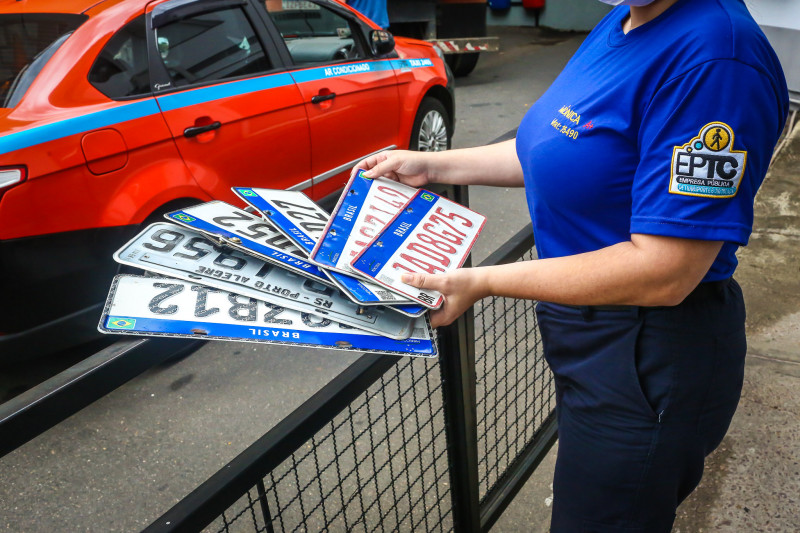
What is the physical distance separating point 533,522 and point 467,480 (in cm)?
75

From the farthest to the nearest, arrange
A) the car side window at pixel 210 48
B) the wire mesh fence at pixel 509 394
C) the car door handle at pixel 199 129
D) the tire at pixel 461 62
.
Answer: the tire at pixel 461 62 < the car side window at pixel 210 48 < the car door handle at pixel 199 129 < the wire mesh fence at pixel 509 394

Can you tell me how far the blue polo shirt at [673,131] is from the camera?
994 mm

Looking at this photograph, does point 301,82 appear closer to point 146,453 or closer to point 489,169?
point 146,453

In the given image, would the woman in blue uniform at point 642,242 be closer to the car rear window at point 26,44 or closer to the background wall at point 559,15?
the car rear window at point 26,44

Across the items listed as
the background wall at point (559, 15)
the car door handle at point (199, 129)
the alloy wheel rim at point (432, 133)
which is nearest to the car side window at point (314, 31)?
the alloy wheel rim at point (432, 133)

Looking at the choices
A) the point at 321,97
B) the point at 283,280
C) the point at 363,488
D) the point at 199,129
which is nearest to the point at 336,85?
the point at 321,97

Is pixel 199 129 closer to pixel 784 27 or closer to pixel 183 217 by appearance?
pixel 183 217

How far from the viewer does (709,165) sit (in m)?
0.99

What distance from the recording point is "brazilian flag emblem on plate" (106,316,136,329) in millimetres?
1035

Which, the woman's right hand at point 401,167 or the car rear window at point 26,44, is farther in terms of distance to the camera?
the car rear window at point 26,44

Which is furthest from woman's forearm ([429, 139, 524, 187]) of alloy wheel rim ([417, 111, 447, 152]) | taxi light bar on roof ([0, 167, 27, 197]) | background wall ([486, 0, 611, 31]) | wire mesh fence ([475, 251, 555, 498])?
background wall ([486, 0, 611, 31])

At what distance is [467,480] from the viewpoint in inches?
74.2

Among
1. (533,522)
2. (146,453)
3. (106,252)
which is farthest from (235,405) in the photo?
(533,522)

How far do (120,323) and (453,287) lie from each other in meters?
0.54
